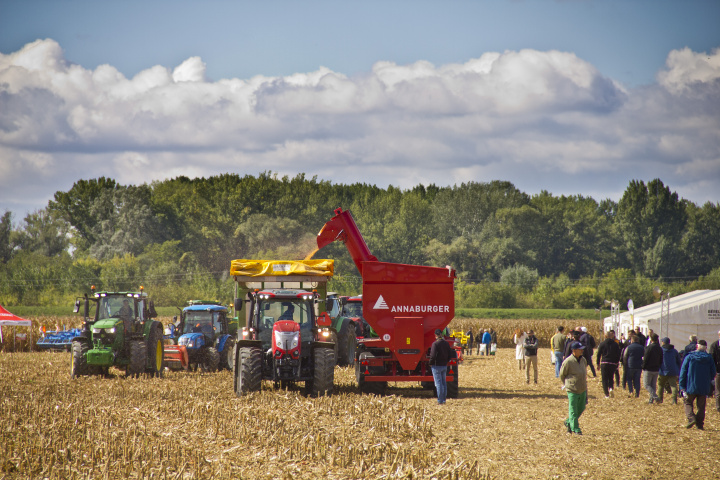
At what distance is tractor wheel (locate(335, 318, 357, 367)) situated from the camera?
22375 mm

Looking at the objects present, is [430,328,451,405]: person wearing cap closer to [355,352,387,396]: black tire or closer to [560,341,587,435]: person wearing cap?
[355,352,387,396]: black tire

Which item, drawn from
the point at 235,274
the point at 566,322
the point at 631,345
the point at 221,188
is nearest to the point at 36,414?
the point at 235,274

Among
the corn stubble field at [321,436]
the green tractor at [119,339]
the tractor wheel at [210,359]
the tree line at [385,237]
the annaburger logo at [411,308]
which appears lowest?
the corn stubble field at [321,436]

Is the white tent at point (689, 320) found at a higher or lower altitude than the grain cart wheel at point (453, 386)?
higher

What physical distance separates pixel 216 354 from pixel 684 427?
13276 mm

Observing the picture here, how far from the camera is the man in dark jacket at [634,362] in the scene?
18.1 meters

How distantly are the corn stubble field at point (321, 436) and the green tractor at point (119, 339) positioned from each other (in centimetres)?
155

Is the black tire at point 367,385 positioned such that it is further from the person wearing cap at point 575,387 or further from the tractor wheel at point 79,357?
the tractor wheel at point 79,357

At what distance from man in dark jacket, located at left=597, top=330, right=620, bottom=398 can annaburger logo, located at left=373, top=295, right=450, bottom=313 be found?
168 inches

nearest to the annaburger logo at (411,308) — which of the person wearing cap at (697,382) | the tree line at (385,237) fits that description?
the person wearing cap at (697,382)

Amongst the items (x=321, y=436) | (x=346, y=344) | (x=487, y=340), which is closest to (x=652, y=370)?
(x=346, y=344)

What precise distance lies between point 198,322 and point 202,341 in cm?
110

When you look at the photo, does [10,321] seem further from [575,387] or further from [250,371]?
[575,387]

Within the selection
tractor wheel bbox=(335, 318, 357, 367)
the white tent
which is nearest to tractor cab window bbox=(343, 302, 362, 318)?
tractor wheel bbox=(335, 318, 357, 367)
